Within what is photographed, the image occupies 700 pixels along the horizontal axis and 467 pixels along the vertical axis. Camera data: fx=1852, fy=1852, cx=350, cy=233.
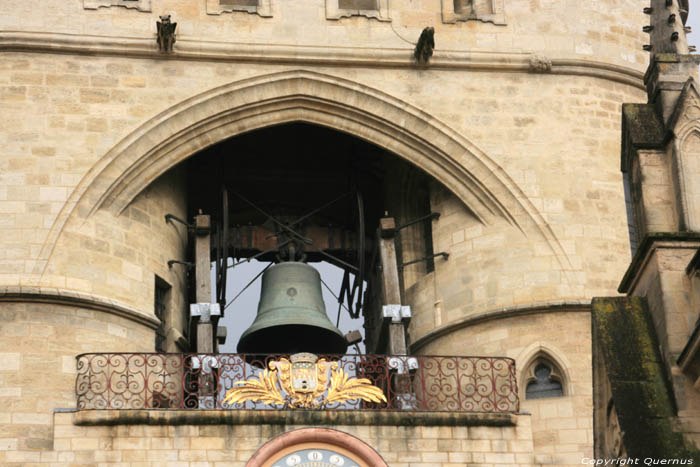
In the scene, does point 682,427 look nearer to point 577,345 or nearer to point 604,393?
point 604,393

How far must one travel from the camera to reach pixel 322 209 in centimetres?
2008

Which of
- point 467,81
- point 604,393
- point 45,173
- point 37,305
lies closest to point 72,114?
point 45,173

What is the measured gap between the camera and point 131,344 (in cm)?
1736

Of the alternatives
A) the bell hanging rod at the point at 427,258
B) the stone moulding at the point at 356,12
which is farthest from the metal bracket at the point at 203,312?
the stone moulding at the point at 356,12

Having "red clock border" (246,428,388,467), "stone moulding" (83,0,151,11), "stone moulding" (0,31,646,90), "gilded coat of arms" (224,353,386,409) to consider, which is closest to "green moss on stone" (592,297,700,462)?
"red clock border" (246,428,388,467)

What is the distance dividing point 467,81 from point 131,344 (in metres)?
4.39

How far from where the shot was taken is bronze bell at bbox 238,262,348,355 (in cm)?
1767

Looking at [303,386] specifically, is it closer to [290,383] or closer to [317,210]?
[290,383]

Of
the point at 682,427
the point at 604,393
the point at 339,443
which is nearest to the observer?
the point at 682,427

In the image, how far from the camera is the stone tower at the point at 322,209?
16328 millimetres

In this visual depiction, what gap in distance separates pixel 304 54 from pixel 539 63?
2407mm

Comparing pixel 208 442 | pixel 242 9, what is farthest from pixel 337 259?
pixel 208 442

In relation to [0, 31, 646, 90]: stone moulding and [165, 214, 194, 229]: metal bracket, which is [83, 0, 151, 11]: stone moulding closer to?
[0, 31, 646, 90]: stone moulding

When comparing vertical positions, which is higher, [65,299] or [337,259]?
[337,259]
